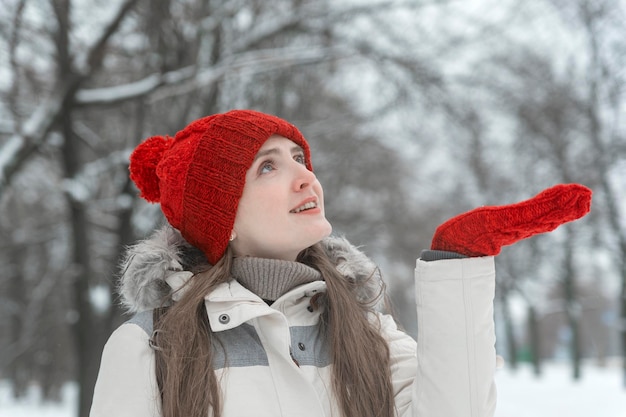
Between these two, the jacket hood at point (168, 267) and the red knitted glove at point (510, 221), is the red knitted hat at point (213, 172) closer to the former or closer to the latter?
the jacket hood at point (168, 267)

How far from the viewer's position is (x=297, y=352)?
6.48 ft

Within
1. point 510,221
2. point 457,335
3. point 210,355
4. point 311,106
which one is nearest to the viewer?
point 510,221

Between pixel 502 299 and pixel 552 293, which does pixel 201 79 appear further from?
pixel 552 293

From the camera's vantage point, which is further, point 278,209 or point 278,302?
point 278,209

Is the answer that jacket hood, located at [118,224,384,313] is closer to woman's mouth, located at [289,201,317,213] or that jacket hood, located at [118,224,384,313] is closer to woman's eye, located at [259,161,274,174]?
woman's mouth, located at [289,201,317,213]

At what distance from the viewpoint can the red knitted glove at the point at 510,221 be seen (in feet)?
5.19

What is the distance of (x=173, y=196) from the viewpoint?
2285mm

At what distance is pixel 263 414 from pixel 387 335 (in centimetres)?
56

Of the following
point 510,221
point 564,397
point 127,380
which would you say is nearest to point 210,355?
point 127,380

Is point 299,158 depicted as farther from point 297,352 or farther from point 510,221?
point 510,221

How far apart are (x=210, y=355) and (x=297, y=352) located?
0.26 metres

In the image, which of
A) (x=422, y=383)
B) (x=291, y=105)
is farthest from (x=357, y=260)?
(x=291, y=105)

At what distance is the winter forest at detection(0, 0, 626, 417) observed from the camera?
20.6 feet

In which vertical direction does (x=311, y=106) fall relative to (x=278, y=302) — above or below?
above
